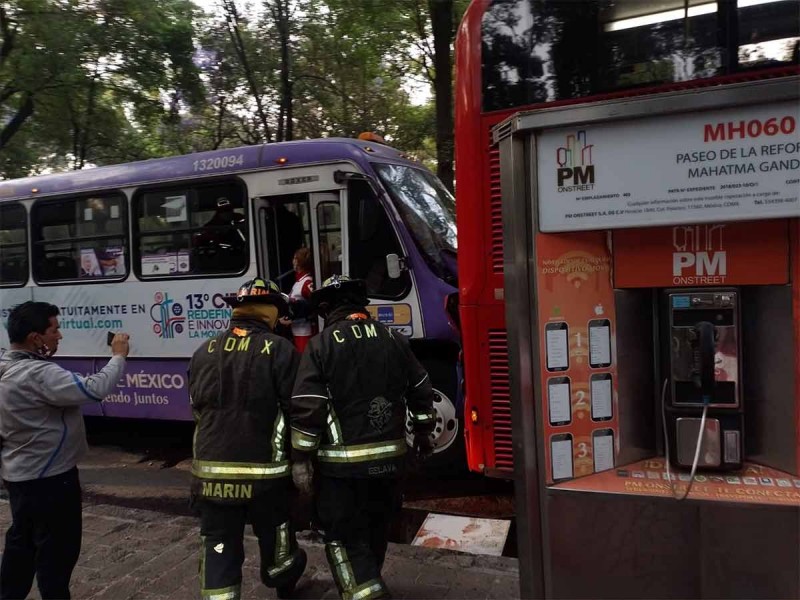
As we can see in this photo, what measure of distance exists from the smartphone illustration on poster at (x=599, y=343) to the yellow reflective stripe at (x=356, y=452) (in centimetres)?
107

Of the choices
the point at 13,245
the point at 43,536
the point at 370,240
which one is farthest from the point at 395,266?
the point at 13,245

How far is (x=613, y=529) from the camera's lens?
8.99 feet

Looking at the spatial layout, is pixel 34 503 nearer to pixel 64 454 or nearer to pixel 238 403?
pixel 64 454

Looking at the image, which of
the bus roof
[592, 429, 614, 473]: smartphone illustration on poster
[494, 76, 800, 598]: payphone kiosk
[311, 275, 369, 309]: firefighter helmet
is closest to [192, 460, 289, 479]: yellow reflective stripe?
[311, 275, 369, 309]: firefighter helmet

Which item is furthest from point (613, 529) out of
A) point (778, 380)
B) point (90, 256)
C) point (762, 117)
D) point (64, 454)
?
point (90, 256)

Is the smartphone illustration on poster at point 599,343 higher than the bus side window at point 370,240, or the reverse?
the bus side window at point 370,240

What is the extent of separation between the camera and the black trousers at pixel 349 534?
313cm

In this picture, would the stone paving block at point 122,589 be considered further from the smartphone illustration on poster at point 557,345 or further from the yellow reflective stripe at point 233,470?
the smartphone illustration on poster at point 557,345

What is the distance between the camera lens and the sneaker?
3348 millimetres

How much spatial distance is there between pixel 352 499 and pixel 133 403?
432 centimetres

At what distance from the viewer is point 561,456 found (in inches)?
115

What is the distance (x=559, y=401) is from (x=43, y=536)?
2500 millimetres

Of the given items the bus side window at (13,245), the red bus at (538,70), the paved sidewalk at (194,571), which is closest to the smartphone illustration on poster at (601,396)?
the red bus at (538,70)

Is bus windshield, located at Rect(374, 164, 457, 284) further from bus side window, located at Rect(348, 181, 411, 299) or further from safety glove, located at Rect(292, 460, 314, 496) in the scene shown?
safety glove, located at Rect(292, 460, 314, 496)
